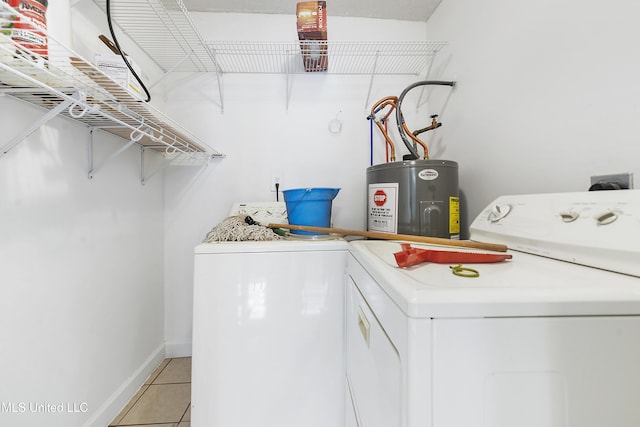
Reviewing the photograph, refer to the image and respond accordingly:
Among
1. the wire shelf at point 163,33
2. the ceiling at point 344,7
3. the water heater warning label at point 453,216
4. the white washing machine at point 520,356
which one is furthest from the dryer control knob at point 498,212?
the wire shelf at point 163,33

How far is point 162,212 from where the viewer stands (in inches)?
67.8

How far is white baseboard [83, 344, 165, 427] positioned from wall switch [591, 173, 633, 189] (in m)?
2.10

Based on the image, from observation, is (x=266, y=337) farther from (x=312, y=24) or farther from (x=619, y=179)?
(x=312, y=24)

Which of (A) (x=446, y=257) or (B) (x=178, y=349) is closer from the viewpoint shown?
(A) (x=446, y=257)

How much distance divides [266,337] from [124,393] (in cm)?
92

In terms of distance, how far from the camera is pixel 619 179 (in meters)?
0.71

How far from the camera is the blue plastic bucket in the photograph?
4.08 feet

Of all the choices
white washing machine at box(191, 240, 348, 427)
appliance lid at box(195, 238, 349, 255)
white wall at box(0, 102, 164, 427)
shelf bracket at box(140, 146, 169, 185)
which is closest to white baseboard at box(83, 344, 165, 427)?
white wall at box(0, 102, 164, 427)

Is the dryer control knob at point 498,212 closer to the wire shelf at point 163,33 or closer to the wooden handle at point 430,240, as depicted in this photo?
the wooden handle at point 430,240

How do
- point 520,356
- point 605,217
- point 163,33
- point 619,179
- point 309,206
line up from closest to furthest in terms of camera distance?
1. point 520,356
2. point 605,217
3. point 619,179
4. point 309,206
5. point 163,33

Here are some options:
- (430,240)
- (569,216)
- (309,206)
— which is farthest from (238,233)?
(569,216)

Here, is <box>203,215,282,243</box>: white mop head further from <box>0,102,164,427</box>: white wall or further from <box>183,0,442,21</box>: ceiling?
<box>183,0,442,21</box>: ceiling

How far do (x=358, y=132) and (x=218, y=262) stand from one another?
4.16 ft

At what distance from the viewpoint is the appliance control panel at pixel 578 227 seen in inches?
20.8
